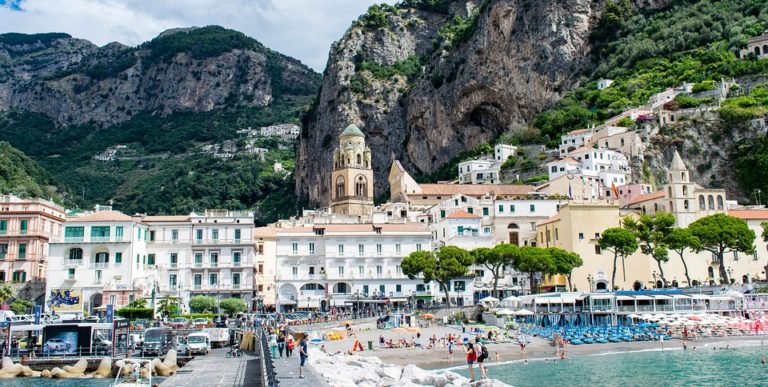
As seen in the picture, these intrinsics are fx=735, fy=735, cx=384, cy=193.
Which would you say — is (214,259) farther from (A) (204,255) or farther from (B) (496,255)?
(B) (496,255)

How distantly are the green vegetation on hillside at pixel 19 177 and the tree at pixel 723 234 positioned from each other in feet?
202

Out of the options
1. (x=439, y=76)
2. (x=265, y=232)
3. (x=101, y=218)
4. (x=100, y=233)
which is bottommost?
(x=100, y=233)

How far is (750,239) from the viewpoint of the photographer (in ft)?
187

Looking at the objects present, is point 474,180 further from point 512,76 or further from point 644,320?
point 644,320

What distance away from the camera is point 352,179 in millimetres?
96812

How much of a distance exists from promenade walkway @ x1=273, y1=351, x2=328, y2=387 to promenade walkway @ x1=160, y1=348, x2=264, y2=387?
1044 mm

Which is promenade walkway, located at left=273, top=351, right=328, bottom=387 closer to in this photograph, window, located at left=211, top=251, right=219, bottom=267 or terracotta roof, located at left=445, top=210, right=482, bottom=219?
window, located at left=211, top=251, right=219, bottom=267

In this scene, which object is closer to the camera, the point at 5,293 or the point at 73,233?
the point at 5,293

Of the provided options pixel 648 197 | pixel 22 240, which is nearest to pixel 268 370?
pixel 22 240

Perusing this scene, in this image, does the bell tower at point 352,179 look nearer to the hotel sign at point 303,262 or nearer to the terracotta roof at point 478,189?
the terracotta roof at point 478,189

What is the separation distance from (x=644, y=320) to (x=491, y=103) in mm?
66677

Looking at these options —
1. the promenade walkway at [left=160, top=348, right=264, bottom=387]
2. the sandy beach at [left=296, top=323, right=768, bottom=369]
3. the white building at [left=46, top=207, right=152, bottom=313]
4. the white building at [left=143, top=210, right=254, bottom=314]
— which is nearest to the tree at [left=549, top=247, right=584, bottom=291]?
the sandy beach at [left=296, top=323, right=768, bottom=369]

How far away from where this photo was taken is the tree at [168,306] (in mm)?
49812

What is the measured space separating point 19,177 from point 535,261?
6280cm
